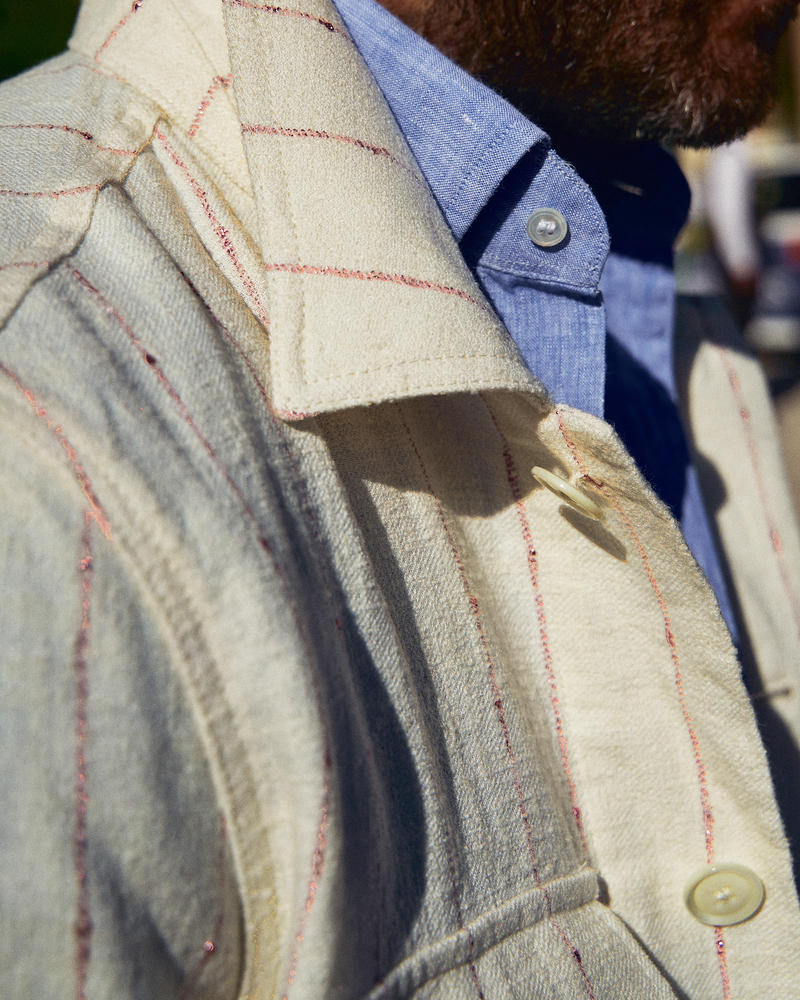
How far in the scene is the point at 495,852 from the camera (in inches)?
24.3

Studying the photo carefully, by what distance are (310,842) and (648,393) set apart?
0.90 meters

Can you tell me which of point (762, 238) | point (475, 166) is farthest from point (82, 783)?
point (762, 238)

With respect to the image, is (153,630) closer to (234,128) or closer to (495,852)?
(495,852)

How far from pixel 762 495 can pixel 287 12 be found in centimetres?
100

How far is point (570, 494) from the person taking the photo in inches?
25.8

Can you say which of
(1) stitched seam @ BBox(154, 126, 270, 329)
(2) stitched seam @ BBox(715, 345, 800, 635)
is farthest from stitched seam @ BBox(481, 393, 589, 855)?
(2) stitched seam @ BBox(715, 345, 800, 635)

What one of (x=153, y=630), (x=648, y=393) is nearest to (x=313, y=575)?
(x=153, y=630)

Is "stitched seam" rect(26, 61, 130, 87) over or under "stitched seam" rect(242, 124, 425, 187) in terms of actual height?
over

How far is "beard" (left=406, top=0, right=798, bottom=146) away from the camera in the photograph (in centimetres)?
82

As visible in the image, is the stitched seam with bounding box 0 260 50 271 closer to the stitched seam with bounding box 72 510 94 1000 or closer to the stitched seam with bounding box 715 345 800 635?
the stitched seam with bounding box 72 510 94 1000

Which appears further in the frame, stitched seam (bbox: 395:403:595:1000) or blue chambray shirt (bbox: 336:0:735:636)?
blue chambray shirt (bbox: 336:0:735:636)

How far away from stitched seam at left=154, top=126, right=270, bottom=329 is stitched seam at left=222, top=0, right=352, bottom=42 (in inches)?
5.7

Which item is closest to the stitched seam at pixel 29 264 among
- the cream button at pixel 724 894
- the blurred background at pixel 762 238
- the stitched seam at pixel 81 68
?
the stitched seam at pixel 81 68

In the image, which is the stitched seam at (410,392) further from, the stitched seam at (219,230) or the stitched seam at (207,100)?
the stitched seam at (207,100)
